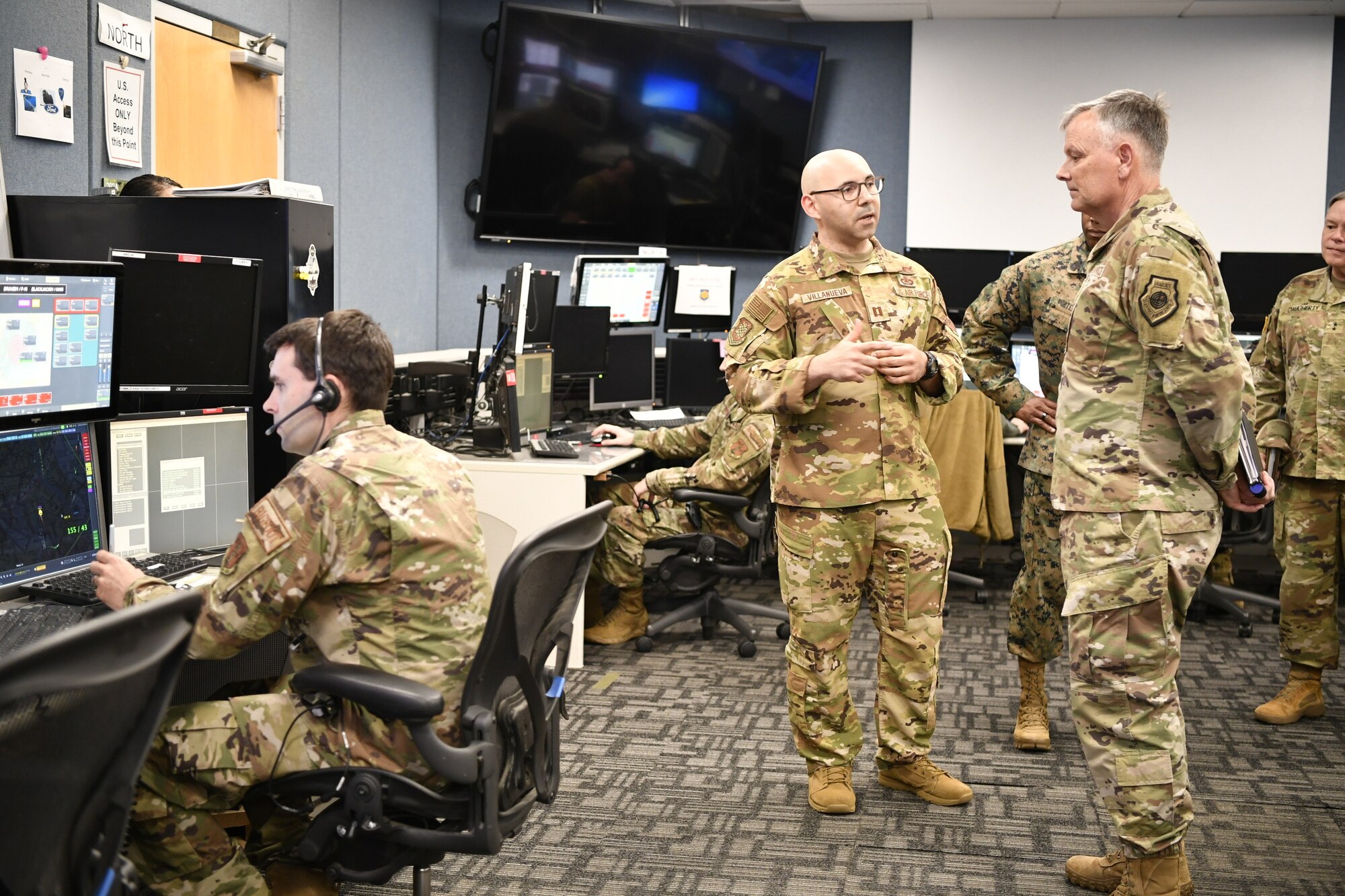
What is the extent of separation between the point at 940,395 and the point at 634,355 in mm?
2526

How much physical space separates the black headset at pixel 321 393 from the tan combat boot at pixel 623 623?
244cm

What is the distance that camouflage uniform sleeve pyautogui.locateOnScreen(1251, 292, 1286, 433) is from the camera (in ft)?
11.7

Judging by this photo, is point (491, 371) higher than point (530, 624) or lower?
higher

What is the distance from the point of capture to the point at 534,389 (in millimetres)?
4336

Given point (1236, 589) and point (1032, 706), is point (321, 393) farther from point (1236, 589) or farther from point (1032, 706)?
point (1236, 589)

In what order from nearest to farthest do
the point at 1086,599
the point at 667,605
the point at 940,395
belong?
the point at 1086,599
the point at 940,395
the point at 667,605

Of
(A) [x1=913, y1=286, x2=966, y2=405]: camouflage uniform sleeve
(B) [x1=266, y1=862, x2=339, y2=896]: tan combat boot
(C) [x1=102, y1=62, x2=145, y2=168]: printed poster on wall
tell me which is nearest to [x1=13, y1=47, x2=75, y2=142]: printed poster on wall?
(C) [x1=102, y1=62, x2=145, y2=168]: printed poster on wall

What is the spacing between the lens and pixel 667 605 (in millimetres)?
4715

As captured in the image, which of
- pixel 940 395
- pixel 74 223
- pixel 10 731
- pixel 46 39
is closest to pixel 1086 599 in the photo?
pixel 940 395

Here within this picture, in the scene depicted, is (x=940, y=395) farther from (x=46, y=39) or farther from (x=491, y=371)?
(x=46, y=39)

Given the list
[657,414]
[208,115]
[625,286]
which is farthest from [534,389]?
[208,115]

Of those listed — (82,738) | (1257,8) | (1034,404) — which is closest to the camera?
(82,738)

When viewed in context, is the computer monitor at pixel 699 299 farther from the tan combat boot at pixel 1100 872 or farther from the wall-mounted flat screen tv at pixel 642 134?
the tan combat boot at pixel 1100 872

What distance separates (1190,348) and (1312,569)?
5.91 feet
